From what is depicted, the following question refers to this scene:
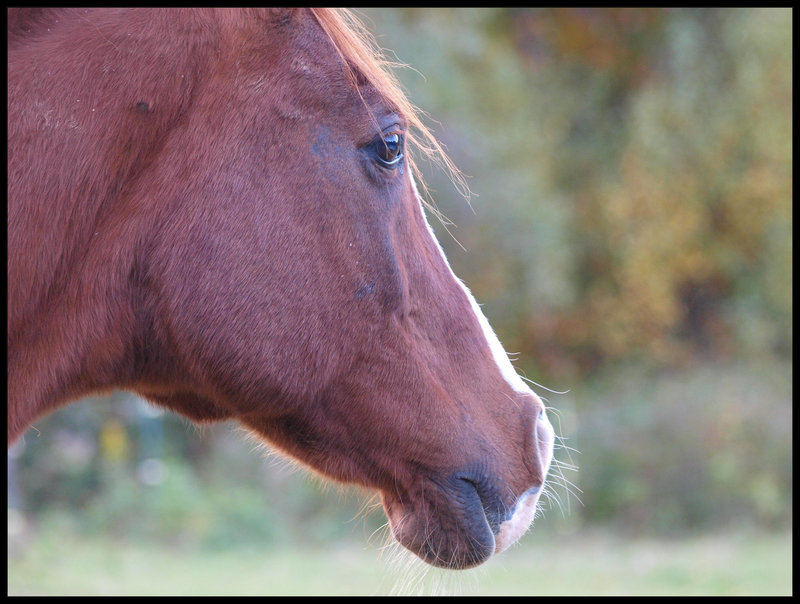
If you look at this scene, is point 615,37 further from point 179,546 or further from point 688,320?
point 179,546

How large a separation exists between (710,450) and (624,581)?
13.4 feet

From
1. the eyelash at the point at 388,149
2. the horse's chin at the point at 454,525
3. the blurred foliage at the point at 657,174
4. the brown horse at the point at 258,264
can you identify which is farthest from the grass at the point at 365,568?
the blurred foliage at the point at 657,174

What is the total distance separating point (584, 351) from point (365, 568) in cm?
878

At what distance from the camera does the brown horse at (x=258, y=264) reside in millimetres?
1643

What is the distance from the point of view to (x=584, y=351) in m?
16.1

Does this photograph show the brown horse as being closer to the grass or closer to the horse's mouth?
the horse's mouth

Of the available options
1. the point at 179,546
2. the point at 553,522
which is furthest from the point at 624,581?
the point at 179,546

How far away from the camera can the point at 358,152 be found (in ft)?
6.17

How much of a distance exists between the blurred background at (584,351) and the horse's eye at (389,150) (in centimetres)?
92

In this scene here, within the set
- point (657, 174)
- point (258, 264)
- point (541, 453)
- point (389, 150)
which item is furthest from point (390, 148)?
point (657, 174)

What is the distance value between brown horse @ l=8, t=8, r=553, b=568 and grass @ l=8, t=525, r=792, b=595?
4.42 m

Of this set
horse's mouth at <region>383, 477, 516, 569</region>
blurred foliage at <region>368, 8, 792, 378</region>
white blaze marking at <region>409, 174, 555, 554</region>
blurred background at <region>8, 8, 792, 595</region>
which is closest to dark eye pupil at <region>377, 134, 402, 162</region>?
white blaze marking at <region>409, 174, 555, 554</region>

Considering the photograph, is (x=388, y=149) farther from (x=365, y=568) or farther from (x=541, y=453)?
(x=365, y=568)

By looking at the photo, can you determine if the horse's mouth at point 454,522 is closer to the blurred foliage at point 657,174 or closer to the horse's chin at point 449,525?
the horse's chin at point 449,525
